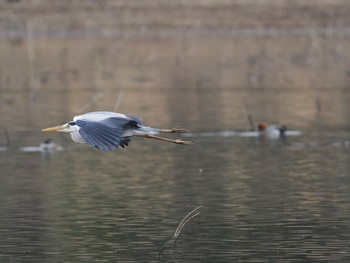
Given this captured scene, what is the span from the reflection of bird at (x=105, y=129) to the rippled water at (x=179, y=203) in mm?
934

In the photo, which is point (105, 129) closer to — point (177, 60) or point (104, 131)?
point (104, 131)

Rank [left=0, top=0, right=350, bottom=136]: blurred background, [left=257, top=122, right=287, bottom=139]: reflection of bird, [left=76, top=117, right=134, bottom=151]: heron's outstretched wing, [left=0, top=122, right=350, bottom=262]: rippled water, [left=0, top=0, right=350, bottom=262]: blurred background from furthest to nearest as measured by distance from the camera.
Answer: [left=0, top=0, right=350, bottom=136]: blurred background < [left=257, top=122, right=287, bottom=139]: reflection of bird < [left=0, top=0, right=350, bottom=262]: blurred background < [left=0, top=122, right=350, bottom=262]: rippled water < [left=76, top=117, right=134, bottom=151]: heron's outstretched wing

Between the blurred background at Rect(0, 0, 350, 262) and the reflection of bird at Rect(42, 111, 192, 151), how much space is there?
3.07 feet

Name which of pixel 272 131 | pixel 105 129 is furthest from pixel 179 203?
pixel 272 131

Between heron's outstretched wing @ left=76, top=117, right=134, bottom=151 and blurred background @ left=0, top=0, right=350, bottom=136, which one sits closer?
heron's outstretched wing @ left=76, top=117, right=134, bottom=151

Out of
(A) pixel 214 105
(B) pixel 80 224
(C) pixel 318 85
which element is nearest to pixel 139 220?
(B) pixel 80 224

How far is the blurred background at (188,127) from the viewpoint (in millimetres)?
12180

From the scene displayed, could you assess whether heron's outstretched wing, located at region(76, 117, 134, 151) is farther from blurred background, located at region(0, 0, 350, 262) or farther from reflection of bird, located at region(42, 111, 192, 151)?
blurred background, located at region(0, 0, 350, 262)

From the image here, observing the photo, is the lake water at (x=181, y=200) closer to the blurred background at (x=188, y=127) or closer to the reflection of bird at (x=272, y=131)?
the blurred background at (x=188, y=127)

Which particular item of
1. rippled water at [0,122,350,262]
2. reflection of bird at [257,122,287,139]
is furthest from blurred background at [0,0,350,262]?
reflection of bird at [257,122,287,139]

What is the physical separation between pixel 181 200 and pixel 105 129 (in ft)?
10.1

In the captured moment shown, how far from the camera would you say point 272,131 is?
68.7 ft

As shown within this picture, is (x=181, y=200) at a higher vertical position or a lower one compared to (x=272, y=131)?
higher

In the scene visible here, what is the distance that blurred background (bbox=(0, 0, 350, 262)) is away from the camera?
1218cm
